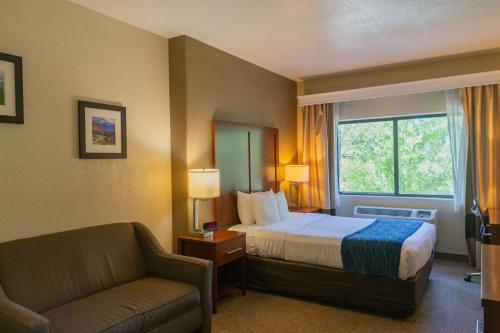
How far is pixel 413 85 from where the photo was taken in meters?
4.80

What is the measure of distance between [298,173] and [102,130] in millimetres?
2959

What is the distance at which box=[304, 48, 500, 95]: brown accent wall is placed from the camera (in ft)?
14.6

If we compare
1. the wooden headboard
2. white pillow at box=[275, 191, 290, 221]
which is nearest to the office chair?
white pillow at box=[275, 191, 290, 221]

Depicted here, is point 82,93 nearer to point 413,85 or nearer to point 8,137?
point 8,137

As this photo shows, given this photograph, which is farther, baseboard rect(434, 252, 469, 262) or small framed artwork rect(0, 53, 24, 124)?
baseboard rect(434, 252, 469, 262)

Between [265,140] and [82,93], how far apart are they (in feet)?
8.48

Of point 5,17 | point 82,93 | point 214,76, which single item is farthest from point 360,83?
point 5,17

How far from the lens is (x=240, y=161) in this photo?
444 centimetres

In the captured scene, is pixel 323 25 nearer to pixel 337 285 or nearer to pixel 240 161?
pixel 240 161

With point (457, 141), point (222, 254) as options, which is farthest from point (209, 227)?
point (457, 141)

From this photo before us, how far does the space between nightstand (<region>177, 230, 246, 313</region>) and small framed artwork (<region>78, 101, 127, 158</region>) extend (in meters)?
1.06

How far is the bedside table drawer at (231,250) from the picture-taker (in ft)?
11.0

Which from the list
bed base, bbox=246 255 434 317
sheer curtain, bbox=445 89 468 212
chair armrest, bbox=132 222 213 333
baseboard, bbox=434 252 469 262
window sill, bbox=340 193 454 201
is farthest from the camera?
window sill, bbox=340 193 454 201

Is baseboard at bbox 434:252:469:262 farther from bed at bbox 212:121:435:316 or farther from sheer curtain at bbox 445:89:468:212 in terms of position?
bed at bbox 212:121:435:316
